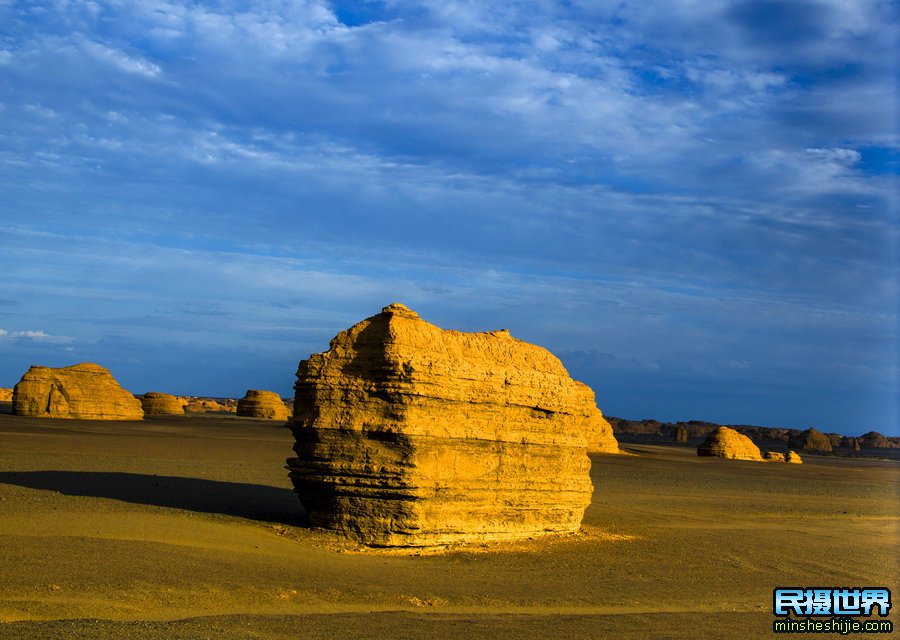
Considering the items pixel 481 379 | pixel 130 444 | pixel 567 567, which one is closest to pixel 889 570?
pixel 567 567

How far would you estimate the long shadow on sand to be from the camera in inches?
681

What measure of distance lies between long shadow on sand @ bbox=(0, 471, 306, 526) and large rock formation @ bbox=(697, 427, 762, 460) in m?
39.5

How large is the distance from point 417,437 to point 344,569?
2.52 m

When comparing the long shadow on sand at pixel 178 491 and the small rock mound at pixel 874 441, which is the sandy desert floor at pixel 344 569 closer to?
the long shadow on sand at pixel 178 491

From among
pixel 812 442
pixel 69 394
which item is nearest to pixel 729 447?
pixel 69 394

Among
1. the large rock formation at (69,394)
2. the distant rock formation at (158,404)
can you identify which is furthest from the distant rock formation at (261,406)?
the large rock formation at (69,394)

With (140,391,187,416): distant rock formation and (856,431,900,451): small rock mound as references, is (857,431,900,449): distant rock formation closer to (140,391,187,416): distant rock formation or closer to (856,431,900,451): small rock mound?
(856,431,900,451): small rock mound

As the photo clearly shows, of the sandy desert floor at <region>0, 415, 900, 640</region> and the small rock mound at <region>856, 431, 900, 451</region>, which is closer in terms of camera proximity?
the sandy desert floor at <region>0, 415, 900, 640</region>

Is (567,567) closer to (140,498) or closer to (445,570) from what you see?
(445,570)

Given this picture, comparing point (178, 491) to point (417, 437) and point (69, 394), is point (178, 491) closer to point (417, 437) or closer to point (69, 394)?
point (417, 437)

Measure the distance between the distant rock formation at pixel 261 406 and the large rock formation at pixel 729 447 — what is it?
40631 millimetres

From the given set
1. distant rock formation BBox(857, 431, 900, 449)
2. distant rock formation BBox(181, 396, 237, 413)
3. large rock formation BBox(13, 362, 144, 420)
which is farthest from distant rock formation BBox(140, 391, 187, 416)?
distant rock formation BBox(857, 431, 900, 449)

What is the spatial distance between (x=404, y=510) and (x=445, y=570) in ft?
4.58

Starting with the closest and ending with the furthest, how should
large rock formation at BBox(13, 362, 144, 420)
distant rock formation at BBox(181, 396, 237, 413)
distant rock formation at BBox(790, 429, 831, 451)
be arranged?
large rock formation at BBox(13, 362, 144, 420) → distant rock formation at BBox(790, 429, 831, 451) → distant rock formation at BBox(181, 396, 237, 413)
